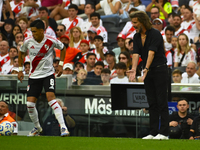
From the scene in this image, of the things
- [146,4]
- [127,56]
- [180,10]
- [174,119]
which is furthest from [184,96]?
[146,4]

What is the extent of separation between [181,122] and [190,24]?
4.71m

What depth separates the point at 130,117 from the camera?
9602mm

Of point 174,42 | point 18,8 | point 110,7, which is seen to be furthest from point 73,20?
point 174,42

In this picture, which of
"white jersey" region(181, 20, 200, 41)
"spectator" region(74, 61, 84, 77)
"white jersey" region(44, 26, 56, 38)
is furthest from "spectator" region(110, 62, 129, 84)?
"white jersey" region(44, 26, 56, 38)

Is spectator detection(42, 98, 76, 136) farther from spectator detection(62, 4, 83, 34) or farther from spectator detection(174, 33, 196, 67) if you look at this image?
spectator detection(62, 4, 83, 34)

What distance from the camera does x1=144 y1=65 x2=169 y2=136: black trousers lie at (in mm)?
6570

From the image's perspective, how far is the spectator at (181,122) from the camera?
877 cm

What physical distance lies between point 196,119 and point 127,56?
3.03 m

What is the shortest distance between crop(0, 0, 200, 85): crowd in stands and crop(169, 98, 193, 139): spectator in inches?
40.9

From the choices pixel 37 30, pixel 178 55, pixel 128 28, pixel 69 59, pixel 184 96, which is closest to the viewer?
pixel 37 30

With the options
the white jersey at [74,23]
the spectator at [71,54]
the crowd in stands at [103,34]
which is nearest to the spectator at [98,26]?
the crowd in stands at [103,34]

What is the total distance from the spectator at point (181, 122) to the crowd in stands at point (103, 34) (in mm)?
1038

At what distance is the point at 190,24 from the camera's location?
41.5 feet

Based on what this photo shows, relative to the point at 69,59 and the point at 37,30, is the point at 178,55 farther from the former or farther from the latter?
the point at 37,30
